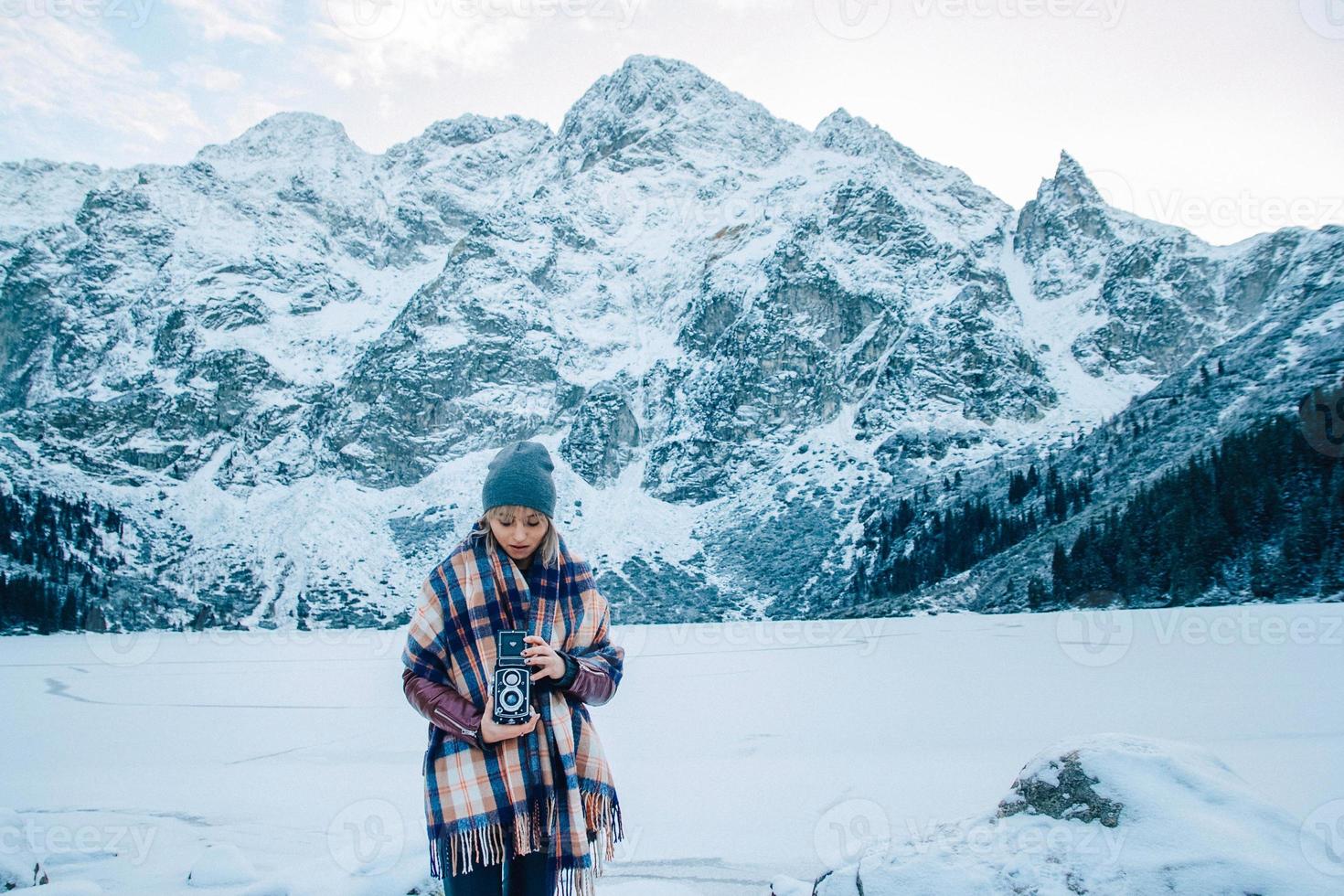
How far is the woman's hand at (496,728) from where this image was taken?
287cm

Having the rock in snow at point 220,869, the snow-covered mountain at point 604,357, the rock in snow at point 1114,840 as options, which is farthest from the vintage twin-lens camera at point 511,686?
the snow-covered mountain at point 604,357

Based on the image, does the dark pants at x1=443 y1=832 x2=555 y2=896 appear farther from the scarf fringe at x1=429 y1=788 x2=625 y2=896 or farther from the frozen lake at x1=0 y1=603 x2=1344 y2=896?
the frozen lake at x1=0 y1=603 x2=1344 y2=896

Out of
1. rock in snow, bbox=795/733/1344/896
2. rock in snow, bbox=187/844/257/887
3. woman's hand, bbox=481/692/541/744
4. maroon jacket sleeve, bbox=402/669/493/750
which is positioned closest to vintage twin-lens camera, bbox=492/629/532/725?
woman's hand, bbox=481/692/541/744

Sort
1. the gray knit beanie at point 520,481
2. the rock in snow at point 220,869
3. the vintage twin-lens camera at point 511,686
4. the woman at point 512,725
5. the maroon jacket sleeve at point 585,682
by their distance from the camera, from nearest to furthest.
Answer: the vintage twin-lens camera at point 511,686 → the woman at point 512,725 → the maroon jacket sleeve at point 585,682 → the gray knit beanie at point 520,481 → the rock in snow at point 220,869

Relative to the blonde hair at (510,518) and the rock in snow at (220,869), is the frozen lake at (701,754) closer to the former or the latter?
the rock in snow at (220,869)

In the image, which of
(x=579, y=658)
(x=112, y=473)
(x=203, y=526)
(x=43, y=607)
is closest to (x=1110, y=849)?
(x=579, y=658)

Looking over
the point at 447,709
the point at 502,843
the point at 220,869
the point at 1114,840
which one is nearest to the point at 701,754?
the point at 220,869

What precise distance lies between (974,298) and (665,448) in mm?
55472

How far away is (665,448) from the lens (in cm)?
13075

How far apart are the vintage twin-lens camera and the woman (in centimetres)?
4

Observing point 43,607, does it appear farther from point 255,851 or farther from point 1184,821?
point 1184,821

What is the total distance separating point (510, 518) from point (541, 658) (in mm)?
630

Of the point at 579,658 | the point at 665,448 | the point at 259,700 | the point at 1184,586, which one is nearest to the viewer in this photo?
the point at 579,658

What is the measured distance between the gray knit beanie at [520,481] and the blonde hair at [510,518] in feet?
0.09
